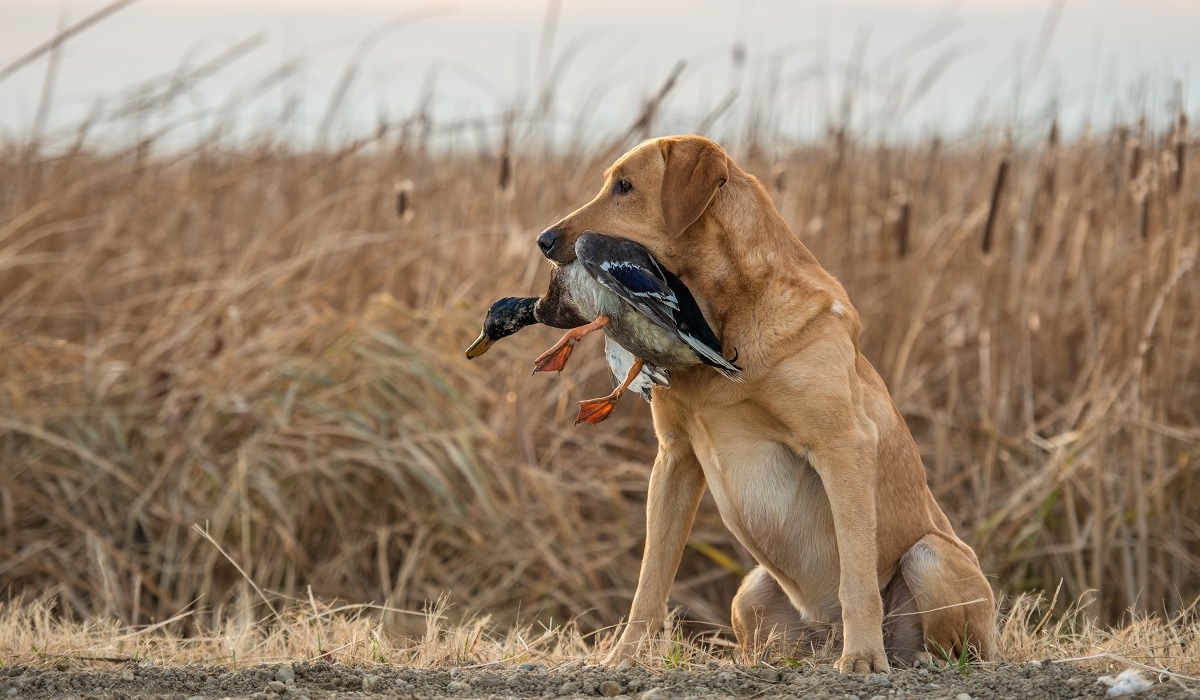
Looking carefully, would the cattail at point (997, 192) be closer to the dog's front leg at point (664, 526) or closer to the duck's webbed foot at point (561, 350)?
the dog's front leg at point (664, 526)

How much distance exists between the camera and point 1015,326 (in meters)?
6.20

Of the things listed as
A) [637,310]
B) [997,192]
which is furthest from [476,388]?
[637,310]

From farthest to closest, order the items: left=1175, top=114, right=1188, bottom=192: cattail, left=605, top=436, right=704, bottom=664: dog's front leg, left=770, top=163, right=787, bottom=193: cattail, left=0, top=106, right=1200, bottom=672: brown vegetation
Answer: left=770, top=163, right=787, bottom=193: cattail → left=0, top=106, right=1200, bottom=672: brown vegetation → left=1175, top=114, right=1188, bottom=192: cattail → left=605, top=436, right=704, bottom=664: dog's front leg

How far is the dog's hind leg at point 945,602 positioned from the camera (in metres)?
3.41

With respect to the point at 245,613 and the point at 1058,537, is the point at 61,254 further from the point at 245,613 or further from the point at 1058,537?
the point at 1058,537

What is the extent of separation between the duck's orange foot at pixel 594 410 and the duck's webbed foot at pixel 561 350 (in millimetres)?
126

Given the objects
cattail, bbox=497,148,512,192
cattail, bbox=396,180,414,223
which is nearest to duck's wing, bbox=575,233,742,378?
cattail, bbox=497,148,512,192

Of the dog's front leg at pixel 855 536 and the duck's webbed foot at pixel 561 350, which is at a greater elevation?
the duck's webbed foot at pixel 561 350

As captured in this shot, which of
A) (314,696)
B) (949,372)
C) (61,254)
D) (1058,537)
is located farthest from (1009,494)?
(61,254)

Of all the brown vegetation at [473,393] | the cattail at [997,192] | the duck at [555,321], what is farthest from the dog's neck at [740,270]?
the brown vegetation at [473,393]

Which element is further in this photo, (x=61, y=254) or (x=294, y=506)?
(x=61, y=254)

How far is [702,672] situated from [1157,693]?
41.1 inches

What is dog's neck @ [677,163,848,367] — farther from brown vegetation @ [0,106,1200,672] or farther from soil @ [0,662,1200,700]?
brown vegetation @ [0,106,1200,672]

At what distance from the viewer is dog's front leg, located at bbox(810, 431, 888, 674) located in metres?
3.17
